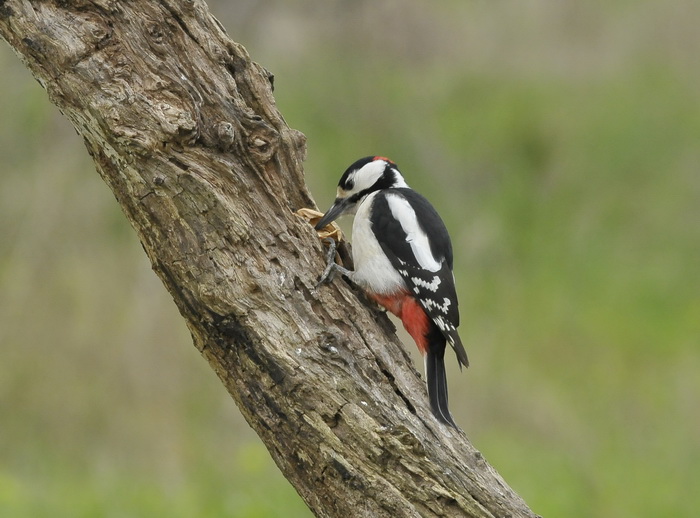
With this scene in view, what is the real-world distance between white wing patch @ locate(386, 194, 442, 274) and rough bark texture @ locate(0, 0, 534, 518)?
94 cm

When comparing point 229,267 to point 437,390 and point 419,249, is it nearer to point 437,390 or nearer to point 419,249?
point 437,390

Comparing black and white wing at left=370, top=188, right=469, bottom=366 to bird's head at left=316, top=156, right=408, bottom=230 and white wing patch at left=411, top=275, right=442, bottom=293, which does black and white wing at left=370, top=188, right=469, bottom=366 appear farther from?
bird's head at left=316, top=156, right=408, bottom=230

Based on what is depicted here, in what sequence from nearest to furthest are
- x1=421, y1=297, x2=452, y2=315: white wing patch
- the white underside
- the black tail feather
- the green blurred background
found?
the black tail feather < the white underside < x1=421, y1=297, x2=452, y2=315: white wing patch < the green blurred background

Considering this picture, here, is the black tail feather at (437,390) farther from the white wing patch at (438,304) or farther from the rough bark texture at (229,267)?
the white wing patch at (438,304)

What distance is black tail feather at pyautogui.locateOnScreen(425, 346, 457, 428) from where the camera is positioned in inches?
111

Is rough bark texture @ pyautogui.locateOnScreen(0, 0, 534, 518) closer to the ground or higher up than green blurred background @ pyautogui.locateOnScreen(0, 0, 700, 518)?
closer to the ground

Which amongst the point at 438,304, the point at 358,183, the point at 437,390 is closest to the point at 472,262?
the point at 358,183

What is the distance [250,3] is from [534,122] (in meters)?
3.07

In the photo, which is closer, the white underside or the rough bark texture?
the rough bark texture

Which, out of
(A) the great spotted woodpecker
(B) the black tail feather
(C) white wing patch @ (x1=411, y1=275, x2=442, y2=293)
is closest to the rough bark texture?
(B) the black tail feather

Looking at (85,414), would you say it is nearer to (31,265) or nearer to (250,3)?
(31,265)

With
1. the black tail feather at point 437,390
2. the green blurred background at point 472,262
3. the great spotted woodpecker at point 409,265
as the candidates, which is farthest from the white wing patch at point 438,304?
the green blurred background at point 472,262

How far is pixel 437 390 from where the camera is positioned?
2.90 metres

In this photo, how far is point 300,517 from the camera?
482cm
